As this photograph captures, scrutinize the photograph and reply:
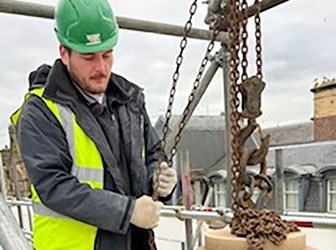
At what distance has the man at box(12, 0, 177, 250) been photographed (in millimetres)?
991

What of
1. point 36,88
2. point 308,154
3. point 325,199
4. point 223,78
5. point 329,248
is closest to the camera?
point 36,88

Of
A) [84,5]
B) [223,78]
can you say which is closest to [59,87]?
[84,5]

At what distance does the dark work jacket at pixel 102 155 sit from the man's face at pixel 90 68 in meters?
0.02

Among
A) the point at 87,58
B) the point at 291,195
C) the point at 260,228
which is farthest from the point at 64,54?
the point at 291,195

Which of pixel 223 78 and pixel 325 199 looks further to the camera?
pixel 325 199

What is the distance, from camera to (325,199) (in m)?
5.76

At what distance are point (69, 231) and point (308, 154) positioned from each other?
6766 millimetres

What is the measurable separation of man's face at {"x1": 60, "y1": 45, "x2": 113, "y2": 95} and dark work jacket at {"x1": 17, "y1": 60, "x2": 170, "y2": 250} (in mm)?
22

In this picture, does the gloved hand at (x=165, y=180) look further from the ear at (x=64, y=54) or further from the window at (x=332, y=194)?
the window at (x=332, y=194)

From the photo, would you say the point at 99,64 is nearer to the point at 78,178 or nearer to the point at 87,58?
the point at 87,58

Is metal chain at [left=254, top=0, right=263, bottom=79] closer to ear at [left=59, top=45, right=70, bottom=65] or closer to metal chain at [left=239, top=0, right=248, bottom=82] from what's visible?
metal chain at [left=239, top=0, right=248, bottom=82]

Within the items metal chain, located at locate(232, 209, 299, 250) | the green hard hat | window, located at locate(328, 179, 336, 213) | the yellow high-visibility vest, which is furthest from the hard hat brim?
window, located at locate(328, 179, 336, 213)

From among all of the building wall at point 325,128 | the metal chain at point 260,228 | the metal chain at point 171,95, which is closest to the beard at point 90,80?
the metal chain at point 171,95

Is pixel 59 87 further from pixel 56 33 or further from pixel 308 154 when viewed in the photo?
pixel 308 154
